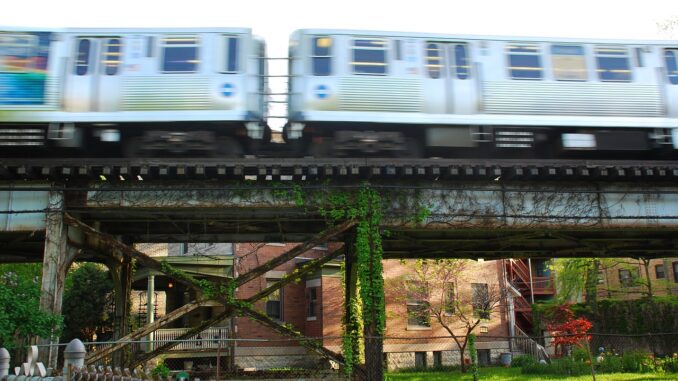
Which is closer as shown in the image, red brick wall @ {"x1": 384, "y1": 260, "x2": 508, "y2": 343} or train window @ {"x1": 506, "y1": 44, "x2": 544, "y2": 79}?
train window @ {"x1": 506, "y1": 44, "x2": 544, "y2": 79}

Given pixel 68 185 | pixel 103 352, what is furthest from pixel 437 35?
pixel 103 352

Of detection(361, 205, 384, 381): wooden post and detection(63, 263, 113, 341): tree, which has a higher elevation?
detection(63, 263, 113, 341): tree

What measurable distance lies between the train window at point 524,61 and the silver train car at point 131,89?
6.71m

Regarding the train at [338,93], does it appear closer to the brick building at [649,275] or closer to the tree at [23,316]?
the tree at [23,316]

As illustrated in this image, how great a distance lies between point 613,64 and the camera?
16703mm

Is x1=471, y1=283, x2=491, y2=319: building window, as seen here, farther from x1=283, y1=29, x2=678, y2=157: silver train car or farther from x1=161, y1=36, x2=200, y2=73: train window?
x1=161, y1=36, x2=200, y2=73: train window

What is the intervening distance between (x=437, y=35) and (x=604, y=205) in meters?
6.04

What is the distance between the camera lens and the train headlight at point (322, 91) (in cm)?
1557

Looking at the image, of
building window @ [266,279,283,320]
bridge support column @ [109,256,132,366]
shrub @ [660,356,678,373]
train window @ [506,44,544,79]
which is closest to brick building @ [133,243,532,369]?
building window @ [266,279,283,320]

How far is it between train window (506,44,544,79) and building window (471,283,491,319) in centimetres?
1466

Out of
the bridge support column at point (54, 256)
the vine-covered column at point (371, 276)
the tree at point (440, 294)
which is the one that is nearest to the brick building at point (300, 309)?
the tree at point (440, 294)

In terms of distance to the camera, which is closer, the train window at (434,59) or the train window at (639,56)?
the train window at (434,59)

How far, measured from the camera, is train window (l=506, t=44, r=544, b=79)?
53.7 feet

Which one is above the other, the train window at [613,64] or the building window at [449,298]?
the train window at [613,64]
